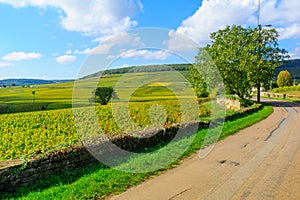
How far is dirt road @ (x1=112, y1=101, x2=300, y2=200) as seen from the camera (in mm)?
5625

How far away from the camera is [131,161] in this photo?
8.00 metres

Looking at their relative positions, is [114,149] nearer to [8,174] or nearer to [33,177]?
[33,177]

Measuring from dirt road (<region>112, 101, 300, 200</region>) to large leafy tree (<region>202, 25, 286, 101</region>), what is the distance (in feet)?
71.6

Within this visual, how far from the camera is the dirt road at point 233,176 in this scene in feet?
18.5

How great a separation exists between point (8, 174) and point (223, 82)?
2960 cm

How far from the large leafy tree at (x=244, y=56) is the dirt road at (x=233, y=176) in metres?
21.8

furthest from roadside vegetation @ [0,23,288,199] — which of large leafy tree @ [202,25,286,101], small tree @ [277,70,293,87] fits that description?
small tree @ [277,70,293,87]

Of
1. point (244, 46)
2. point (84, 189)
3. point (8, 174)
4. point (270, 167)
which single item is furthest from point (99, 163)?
point (244, 46)

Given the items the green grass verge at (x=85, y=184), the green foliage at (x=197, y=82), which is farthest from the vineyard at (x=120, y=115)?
the green grass verge at (x=85, y=184)

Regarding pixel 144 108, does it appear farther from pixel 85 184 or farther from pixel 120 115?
pixel 85 184

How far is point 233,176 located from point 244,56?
27665mm

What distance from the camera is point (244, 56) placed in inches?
1252

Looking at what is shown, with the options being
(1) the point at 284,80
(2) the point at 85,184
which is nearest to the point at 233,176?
(2) the point at 85,184

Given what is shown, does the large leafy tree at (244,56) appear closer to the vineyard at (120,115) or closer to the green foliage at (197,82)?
the green foliage at (197,82)
